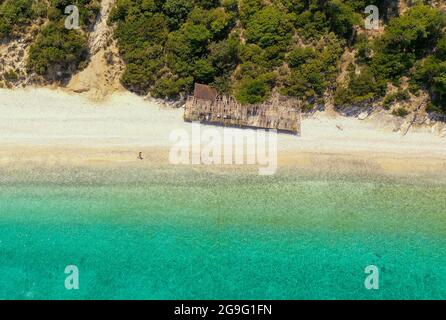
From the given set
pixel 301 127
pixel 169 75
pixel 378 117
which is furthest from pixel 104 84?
pixel 378 117

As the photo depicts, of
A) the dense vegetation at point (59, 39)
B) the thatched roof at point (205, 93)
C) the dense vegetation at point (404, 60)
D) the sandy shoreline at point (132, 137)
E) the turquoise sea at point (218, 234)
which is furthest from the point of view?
the sandy shoreline at point (132, 137)

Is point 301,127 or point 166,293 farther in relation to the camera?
point 301,127

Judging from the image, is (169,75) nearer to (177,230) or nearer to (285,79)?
(285,79)

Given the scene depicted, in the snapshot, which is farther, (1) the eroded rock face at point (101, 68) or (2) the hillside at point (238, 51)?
(1) the eroded rock face at point (101, 68)

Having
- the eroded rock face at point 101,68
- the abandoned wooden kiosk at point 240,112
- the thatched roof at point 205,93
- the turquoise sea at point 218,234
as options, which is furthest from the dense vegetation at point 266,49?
the turquoise sea at point 218,234

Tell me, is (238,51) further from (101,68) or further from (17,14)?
(17,14)

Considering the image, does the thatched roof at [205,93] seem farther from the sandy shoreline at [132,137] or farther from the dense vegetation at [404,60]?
the dense vegetation at [404,60]

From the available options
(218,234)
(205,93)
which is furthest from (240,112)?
(218,234)
